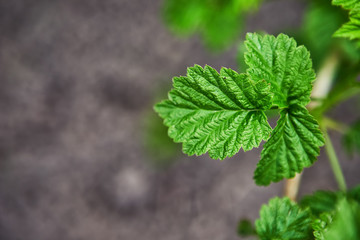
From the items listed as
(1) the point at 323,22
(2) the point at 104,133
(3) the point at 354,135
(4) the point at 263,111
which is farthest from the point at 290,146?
(2) the point at 104,133

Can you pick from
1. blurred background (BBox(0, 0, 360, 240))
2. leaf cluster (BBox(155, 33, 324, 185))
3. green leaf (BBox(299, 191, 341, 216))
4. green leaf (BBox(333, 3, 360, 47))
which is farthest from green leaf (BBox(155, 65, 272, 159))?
blurred background (BBox(0, 0, 360, 240))

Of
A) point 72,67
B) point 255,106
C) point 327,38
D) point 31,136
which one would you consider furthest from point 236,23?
point 31,136

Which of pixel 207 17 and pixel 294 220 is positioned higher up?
pixel 207 17

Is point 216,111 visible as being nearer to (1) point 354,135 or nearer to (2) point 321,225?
(2) point 321,225

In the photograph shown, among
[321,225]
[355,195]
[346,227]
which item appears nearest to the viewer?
[346,227]

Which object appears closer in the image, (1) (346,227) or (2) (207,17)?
(1) (346,227)

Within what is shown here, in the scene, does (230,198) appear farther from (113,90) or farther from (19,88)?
(19,88)
